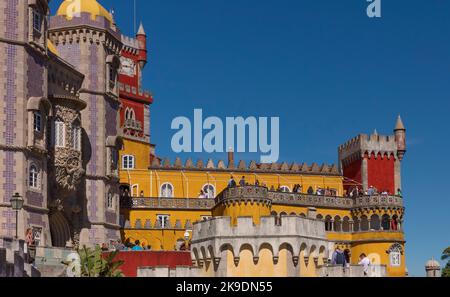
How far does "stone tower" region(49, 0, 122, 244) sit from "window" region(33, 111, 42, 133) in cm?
829

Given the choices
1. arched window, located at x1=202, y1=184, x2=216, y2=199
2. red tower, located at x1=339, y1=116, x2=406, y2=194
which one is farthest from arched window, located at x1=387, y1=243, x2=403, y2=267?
arched window, located at x1=202, y1=184, x2=216, y2=199

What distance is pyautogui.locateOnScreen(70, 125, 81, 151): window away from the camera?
51531mm

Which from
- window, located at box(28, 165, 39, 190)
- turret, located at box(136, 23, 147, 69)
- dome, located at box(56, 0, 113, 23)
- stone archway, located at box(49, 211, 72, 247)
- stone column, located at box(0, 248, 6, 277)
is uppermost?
turret, located at box(136, 23, 147, 69)

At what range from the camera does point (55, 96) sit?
165ft

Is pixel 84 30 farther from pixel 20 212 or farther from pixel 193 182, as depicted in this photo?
pixel 193 182

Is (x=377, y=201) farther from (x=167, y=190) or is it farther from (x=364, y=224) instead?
(x=167, y=190)

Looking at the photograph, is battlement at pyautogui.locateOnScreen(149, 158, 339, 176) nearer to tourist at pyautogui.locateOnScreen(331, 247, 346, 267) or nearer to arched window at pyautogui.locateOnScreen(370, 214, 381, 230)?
arched window at pyautogui.locateOnScreen(370, 214, 381, 230)

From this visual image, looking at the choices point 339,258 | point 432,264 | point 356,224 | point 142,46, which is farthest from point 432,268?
point 142,46

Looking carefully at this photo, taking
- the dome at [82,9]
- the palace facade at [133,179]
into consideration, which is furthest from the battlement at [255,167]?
the dome at [82,9]

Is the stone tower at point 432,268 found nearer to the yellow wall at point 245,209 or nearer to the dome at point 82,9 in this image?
the yellow wall at point 245,209

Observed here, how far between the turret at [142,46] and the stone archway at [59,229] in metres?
39.6

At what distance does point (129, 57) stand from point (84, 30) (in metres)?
32.1

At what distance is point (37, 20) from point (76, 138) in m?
7.80

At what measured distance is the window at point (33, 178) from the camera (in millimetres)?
46562
